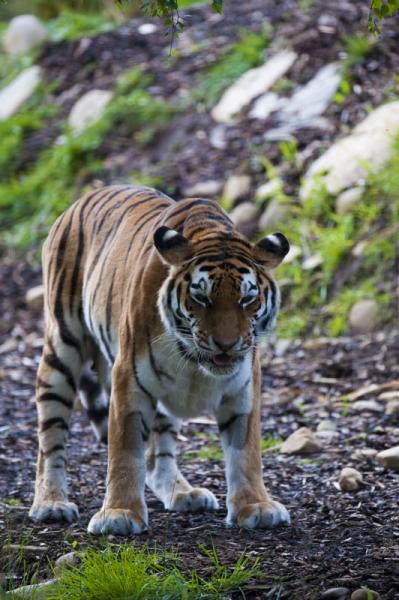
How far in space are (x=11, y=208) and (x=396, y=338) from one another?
6.34 m

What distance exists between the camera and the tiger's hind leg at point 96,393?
5.95 meters

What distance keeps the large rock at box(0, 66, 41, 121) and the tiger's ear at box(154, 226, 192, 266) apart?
10111 millimetres

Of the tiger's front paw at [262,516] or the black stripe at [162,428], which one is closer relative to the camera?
the tiger's front paw at [262,516]

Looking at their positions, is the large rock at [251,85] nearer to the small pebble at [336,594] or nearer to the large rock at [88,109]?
the large rock at [88,109]

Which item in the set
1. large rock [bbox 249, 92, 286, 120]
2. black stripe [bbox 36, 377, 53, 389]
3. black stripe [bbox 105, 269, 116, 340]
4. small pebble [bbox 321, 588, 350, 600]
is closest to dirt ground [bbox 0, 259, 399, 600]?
small pebble [bbox 321, 588, 350, 600]

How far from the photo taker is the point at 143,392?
491cm

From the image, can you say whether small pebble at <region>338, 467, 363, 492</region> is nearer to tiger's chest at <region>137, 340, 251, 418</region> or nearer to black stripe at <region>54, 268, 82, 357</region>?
tiger's chest at <region>137, 340, 251, 418</region>

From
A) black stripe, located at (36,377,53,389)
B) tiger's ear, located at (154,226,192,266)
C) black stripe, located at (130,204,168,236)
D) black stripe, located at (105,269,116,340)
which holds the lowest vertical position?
black stripe, located at (36,377,53,389)

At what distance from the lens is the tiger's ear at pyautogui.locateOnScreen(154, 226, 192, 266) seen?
467 centimetres

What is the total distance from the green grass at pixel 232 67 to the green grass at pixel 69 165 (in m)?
0.47

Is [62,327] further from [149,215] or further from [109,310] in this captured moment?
[149,215]

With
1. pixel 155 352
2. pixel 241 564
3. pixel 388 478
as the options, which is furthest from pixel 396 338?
pixel 241 564

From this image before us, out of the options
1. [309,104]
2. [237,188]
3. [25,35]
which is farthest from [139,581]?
[25,35]

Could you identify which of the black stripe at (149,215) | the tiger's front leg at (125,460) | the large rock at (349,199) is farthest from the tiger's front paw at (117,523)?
the large rock at (349,199)
